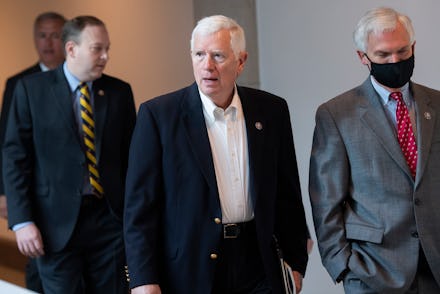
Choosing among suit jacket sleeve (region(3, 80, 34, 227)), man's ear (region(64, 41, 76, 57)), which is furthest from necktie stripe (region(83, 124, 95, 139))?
man's ear (region(64, 41, 76, 57))

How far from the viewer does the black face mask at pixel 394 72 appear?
8.53 feet

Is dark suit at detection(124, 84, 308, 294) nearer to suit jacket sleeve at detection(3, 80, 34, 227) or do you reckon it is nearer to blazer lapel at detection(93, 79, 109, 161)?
blazer lapel at detection(93, 79, 109, 161)

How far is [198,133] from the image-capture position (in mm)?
2641

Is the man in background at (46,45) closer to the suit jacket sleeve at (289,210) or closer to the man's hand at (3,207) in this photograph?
the man's hand at (3,207)

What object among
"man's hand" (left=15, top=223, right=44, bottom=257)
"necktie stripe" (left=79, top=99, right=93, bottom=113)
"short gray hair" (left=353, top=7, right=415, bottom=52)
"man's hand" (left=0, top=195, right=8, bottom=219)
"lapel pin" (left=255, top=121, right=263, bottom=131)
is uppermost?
"short gray hair" (left=353, top=7, right=415, bottom=52)

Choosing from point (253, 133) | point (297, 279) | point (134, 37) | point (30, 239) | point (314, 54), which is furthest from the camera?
point (314, 54)

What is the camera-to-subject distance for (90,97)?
3.65 meters

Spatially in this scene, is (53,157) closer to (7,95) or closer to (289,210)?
(7,95)

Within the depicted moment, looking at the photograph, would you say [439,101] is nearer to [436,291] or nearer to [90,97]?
[436,291]

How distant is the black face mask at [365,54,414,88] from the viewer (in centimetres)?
260

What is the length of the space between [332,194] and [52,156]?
5.19 feet

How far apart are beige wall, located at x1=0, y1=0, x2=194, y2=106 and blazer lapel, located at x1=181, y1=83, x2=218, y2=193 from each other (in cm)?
158

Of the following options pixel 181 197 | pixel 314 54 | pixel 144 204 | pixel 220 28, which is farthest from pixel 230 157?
pixel 314 54

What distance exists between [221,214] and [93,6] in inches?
79.5
